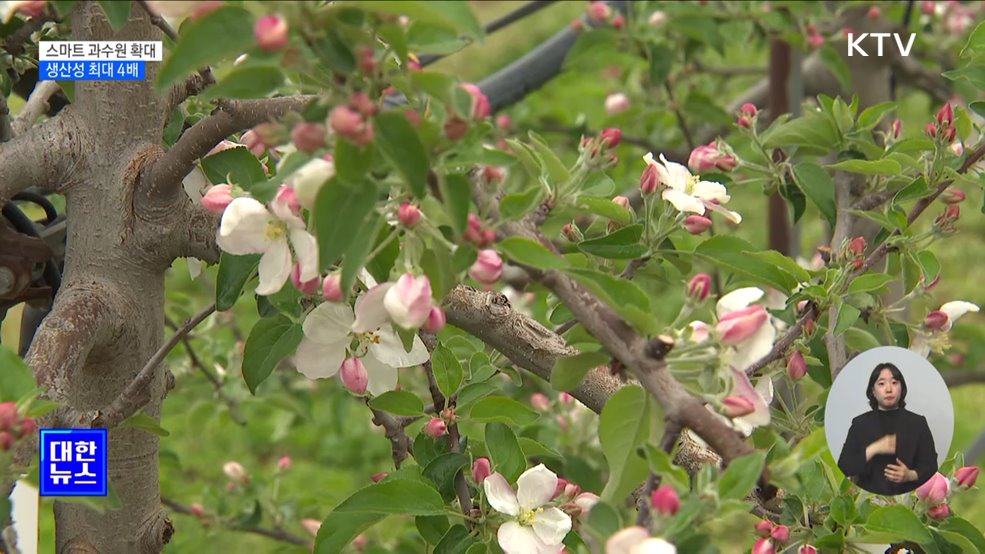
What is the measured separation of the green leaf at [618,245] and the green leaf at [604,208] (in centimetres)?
2

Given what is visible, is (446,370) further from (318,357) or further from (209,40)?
(209,40)

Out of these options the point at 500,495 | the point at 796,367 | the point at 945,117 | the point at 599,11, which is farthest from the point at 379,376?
the point at 599,11

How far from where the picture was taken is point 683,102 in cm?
208

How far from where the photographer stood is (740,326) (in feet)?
2.34

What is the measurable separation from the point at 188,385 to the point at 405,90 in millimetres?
1134

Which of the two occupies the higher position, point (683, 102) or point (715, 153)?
point (715, 153)

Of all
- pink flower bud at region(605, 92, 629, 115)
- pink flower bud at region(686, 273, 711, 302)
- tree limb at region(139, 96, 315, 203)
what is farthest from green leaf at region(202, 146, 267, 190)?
pink flower bud at region(605, 92, 629, 115)

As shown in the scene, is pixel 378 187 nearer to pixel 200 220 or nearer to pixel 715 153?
pixel 200 220

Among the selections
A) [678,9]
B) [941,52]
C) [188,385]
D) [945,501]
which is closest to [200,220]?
[945,501]

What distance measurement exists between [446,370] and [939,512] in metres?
0.41

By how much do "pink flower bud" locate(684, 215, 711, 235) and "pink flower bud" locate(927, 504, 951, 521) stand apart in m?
0.29

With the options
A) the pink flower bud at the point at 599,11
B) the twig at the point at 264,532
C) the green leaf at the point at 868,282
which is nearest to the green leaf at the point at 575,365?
the green leaf at the point at 868,282

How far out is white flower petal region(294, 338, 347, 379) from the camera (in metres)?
0.88

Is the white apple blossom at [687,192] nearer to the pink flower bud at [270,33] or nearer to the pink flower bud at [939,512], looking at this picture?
the pink flower bud at [939,512]
